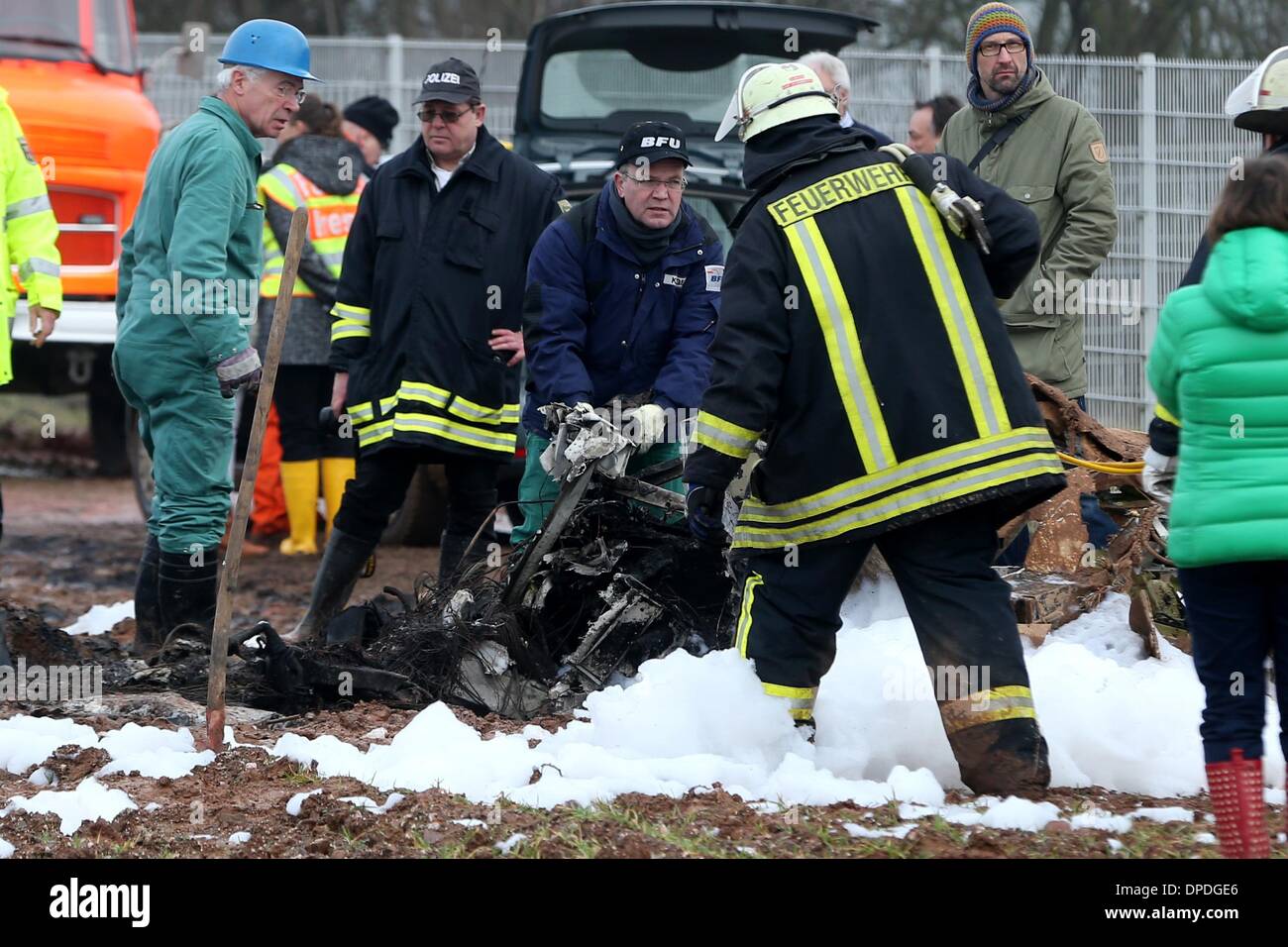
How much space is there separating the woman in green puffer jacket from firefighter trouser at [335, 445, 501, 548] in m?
3.22

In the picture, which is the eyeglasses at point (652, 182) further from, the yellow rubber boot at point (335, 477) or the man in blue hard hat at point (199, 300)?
the yellow rubber boot at point (335, 477)

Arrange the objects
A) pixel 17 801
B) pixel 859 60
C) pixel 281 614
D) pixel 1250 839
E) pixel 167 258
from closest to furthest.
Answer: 1. pixel 1250 839
2. pixel 17 801
3. pixel 167 258
4. pixel 281 614
5. pixel 859 60

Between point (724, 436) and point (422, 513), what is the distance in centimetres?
492

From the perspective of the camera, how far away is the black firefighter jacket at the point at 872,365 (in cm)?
434

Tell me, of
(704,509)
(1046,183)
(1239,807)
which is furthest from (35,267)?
(1239,807)

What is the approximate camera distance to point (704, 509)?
456cm

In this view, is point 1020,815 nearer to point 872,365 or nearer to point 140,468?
point 872,365

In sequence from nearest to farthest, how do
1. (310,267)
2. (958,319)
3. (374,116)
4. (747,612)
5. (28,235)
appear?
(958,319), (747,612), (28,235), (310,267), (374,116)

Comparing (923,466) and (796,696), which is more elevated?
(923,466)

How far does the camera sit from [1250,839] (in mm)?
3705

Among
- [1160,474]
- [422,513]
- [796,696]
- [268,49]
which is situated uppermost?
[268,49]

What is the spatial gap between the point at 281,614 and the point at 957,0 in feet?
42.5
